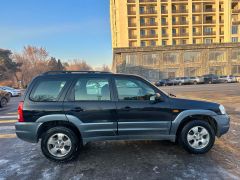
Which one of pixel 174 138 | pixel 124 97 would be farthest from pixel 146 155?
pixel 124 97

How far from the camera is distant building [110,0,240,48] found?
53.8 m

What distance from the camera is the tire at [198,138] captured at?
452 cm

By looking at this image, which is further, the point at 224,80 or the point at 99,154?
the point at 224,80

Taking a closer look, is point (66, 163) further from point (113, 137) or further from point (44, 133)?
point (113, 137)

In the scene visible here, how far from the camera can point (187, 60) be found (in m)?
48.2

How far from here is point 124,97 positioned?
442cm

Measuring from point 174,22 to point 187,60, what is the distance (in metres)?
13.3

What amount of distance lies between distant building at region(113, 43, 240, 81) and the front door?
142 feet

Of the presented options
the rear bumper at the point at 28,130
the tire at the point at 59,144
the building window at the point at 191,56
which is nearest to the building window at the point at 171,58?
the building window at the point at 191,56

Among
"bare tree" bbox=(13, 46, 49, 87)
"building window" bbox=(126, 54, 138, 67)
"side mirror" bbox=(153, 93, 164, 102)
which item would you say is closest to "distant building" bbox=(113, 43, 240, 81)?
"building window" bbox=(126, 54, 138, 67)

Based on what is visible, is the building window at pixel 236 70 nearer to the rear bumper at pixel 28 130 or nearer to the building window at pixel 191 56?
the building window at pixel 191 56

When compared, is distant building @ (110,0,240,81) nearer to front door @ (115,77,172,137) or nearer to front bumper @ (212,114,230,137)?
front bumper @ (212,114,230,137)

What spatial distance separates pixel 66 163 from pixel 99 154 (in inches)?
30.9

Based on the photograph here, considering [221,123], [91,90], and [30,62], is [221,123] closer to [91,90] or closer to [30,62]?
[91,90]
